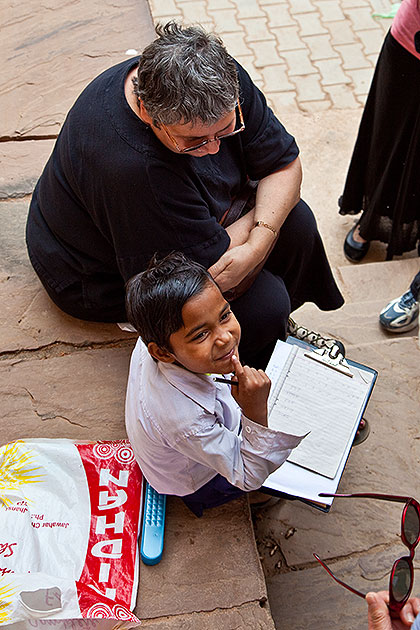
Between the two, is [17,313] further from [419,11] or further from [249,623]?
[419,11]

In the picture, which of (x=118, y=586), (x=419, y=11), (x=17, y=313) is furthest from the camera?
(x=419, y=11)

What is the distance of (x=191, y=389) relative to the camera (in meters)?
1.79

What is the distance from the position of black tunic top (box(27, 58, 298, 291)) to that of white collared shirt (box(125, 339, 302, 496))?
0.40 meters

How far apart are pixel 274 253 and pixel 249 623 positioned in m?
1.30

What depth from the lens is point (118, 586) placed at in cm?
190

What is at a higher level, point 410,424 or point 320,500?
point 320,500

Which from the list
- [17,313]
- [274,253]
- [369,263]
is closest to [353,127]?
[369,263]

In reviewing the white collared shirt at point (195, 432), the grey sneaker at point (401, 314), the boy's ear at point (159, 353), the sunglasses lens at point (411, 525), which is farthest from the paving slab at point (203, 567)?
the grey sneaker at point (401, 314)

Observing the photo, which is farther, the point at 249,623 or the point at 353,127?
the point at 353,127

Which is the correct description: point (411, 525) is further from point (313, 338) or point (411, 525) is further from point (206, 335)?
point (313, 338)

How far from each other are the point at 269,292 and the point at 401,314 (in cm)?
125

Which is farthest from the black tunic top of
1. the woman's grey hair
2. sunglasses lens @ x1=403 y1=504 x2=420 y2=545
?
sunglasses lens @ x1=403 y1=504 x2=420 y2=545

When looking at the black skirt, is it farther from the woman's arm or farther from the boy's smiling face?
the boy's smiling face

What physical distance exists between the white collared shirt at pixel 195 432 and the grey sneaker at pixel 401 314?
66.6 inches
